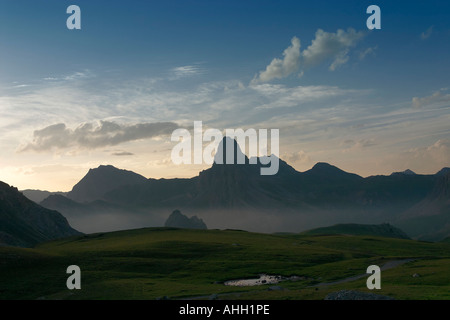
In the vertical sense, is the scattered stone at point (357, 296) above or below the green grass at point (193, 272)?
above

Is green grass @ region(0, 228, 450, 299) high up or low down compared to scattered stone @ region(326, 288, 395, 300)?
down

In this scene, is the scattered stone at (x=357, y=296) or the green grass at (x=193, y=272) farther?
the green grass at (x=193, y=272)

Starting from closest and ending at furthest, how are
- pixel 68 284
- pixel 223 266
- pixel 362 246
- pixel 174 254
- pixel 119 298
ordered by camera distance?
pixel 119 298, pixel 68 284, pixel 223 266, pixel 174 254, pixel 362 246

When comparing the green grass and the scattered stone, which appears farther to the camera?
the green grass

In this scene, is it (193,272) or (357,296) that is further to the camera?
(193,272)

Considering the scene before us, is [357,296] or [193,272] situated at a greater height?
[357,296]

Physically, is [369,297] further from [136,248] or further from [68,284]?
[136,248]
